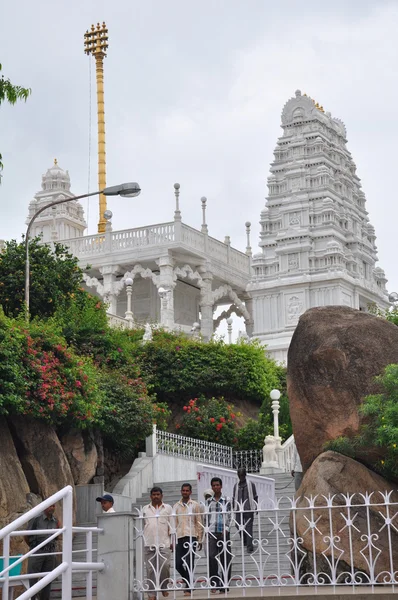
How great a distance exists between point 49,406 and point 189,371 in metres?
12.6

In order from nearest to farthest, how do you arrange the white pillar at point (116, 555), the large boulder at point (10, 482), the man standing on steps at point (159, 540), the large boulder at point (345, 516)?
the white pillar at point (116, 555)
the man standing on steps at point (159, 540)
the large boulder at point (345, 516)
the large boulder at point (10, 482)

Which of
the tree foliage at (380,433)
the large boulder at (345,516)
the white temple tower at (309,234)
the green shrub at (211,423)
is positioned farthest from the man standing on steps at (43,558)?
the white temple tower at (309,234)

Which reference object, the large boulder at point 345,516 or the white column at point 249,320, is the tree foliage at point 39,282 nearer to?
the large boulder at point 345,516

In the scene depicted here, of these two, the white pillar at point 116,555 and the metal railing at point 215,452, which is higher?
the metal railing at point 215,452

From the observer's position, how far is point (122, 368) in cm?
3066

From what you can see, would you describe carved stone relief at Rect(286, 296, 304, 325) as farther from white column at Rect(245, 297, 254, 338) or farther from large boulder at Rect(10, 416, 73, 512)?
large boulder at Rect(10, 416, 73, 512)

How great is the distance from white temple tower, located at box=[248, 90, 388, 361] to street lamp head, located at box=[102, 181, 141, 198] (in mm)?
28253

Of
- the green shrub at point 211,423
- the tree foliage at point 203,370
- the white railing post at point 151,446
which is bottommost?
the white railing post at point 151,446

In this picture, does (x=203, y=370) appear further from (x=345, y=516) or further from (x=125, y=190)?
(x=345, y=516)

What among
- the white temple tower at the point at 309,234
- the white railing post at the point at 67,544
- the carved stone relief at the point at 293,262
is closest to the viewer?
the white railing post at the point at 67,544

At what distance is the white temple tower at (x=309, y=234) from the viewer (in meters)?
52.5

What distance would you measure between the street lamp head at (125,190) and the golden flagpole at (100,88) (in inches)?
1411

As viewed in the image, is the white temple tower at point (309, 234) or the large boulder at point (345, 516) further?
the white temple tower at point (309, 234)

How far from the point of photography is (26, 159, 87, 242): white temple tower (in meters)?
68.2
